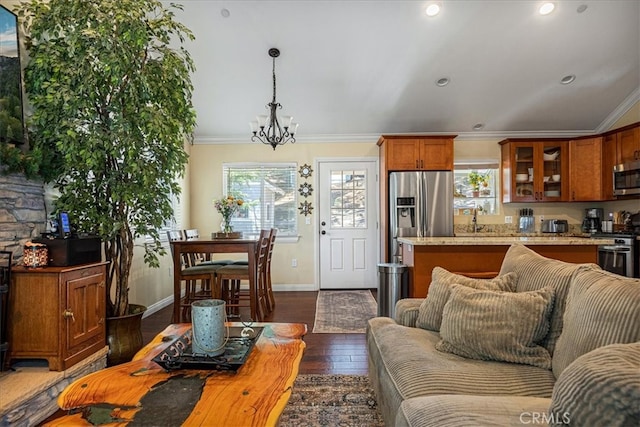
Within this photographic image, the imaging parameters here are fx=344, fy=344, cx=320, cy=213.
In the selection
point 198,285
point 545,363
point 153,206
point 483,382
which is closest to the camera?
point 483,382

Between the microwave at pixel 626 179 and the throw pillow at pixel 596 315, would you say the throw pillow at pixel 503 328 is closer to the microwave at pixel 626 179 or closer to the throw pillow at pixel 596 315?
the throw pillow at pixel 596 315

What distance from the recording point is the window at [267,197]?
18.3ft

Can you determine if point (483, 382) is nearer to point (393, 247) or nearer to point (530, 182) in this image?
point (393, 247)

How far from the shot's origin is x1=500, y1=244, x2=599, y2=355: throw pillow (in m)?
1.55

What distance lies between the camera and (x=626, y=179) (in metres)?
4.61

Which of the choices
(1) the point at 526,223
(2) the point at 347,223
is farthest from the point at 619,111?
(2) the point at 347,223

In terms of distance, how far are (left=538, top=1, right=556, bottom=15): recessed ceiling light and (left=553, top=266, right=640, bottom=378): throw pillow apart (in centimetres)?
315

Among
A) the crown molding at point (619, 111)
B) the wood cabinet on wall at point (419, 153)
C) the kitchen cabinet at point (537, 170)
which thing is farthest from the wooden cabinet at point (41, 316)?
the crown molding at point (619, 111)

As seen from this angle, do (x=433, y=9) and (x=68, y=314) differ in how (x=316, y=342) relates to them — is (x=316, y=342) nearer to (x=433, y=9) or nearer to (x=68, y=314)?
Answer: (x=68, y=314)

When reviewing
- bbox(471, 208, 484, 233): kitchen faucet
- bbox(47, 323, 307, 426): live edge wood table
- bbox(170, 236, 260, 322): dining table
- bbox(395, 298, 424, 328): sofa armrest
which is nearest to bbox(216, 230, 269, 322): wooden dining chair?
bbox(170, 236, 260, 322): dining table

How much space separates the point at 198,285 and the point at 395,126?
3935 millimetres

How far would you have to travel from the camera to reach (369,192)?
5.57 m

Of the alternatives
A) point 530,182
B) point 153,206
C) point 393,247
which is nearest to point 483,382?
point 153,206

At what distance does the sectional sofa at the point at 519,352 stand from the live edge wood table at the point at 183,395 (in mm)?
475
